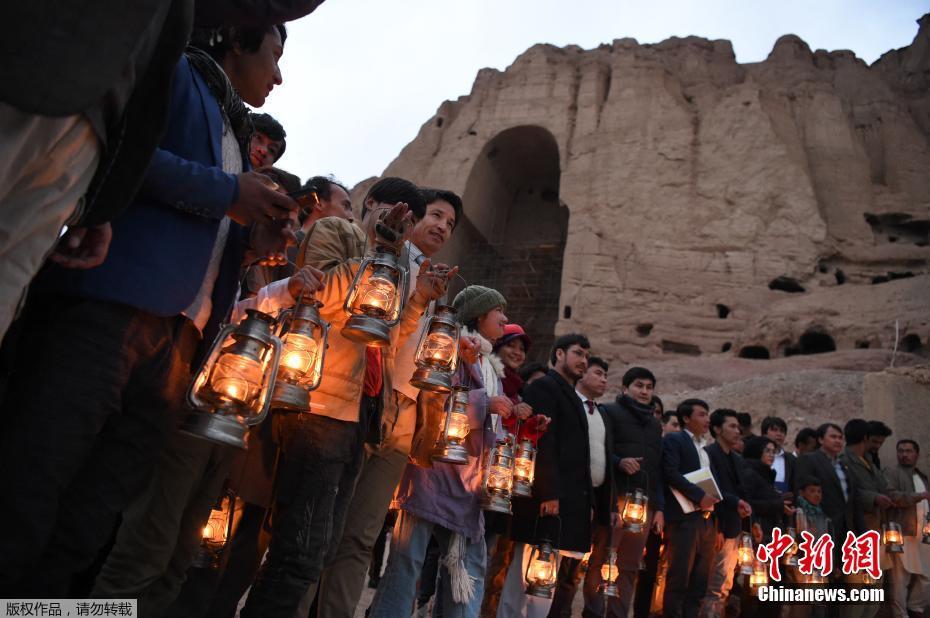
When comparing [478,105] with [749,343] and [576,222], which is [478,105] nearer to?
[576,222]

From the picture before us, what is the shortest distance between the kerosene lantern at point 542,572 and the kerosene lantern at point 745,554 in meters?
2.47

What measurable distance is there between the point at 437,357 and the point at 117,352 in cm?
136

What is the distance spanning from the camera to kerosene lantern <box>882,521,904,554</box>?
6523mm

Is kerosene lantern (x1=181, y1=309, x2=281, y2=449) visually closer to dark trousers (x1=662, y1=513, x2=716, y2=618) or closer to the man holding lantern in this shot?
the man holding lantern

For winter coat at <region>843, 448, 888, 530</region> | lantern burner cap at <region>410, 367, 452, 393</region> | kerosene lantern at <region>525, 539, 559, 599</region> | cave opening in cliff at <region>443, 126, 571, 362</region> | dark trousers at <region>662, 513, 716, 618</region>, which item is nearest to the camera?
lantern burner cap at <region>410, 367, 452, 393</region>

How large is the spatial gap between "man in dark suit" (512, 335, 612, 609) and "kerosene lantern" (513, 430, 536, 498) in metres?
0.41

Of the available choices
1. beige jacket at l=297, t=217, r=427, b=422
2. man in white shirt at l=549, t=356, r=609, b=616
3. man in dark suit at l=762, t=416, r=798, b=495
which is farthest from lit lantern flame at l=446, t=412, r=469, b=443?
man in dark suit at l=762, t=416, r=798, b=495

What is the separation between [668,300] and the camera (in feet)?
72.3

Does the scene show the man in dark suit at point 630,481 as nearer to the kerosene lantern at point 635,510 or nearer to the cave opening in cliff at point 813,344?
the kerosene lantern at point 635,510

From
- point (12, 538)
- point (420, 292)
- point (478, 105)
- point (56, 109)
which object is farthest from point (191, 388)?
point (478, 105)

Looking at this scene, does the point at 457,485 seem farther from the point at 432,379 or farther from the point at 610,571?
the point at 610,571

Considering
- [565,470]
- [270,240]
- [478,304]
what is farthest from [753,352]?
[270,240]

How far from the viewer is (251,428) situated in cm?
251

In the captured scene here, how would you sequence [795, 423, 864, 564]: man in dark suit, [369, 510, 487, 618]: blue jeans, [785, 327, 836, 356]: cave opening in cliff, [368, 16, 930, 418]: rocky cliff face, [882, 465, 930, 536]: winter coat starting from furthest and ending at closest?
[368, 16, 930, 418]: rocky cliff face
[785, 327, 836, 356]: cave opening in cliff
[882, 465, 930, 536]: winter coat
[795, 423, 864, 564]: man in dark suit
[369, 510, 487, 618]: blue jeans
